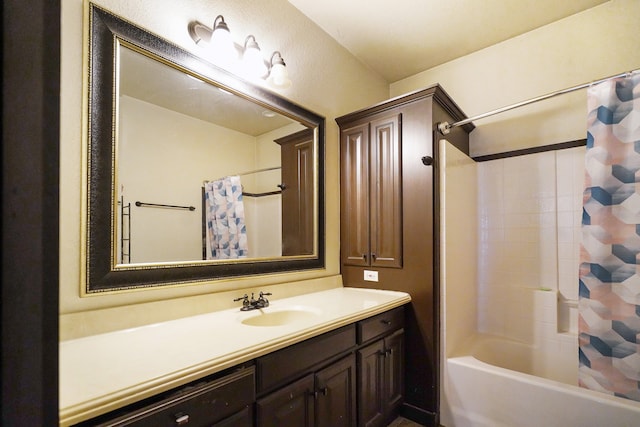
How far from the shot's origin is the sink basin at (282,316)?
5.04 feet

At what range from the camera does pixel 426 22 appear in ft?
7.32

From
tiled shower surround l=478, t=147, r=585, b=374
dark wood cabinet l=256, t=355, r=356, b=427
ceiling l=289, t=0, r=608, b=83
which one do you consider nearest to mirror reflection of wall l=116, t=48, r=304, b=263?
dark wood cabinet l=256, t=355, r=356, b=427

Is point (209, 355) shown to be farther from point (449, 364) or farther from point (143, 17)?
point (449, 364)

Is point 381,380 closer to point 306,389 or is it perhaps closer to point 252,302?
point 306,389

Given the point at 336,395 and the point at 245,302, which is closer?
the point at 336,395

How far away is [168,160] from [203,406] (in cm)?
106

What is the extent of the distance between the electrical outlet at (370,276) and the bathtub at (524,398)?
690 millimetres

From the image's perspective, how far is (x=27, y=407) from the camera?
0.31 meters

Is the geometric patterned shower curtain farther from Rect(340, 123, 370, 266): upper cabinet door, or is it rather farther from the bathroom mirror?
the bathroom mirror

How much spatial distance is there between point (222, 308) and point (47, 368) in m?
1.32

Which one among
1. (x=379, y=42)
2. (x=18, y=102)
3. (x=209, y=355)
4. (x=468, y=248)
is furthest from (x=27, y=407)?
(x=379, y=42)

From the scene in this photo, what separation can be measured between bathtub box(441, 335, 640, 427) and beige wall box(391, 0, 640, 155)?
164 centimetres

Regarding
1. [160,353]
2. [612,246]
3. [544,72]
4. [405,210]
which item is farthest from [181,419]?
[544,72]

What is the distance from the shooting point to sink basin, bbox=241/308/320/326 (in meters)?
1.54
